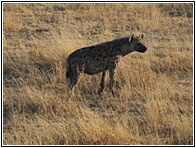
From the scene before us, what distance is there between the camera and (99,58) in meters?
7.79

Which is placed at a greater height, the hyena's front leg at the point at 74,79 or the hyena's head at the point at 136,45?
→ the hyena's head at the point at 136,45

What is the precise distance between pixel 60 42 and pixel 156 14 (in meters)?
4.50

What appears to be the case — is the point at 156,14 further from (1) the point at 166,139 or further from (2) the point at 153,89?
(1) the point at 166,139

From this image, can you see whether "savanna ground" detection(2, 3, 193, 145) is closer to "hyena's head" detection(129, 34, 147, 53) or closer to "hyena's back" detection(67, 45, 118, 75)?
"hyena's back" detection(67, 45, 118, 75)

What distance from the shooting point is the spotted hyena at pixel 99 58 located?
301 inches

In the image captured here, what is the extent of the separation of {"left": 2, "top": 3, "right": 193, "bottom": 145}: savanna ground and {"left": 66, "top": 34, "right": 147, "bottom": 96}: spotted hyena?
1.37 feet

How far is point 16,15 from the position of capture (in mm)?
14609

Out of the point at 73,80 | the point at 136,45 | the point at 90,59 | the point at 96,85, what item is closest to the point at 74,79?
the point at 73,80

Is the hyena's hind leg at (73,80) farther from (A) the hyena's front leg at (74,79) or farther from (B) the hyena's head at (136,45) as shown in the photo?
(B) the hyena's head at (136,45)

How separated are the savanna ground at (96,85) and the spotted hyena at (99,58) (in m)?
0.42

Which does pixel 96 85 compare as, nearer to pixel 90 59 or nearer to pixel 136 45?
pixel 90 59

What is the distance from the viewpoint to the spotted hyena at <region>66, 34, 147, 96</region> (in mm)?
7652

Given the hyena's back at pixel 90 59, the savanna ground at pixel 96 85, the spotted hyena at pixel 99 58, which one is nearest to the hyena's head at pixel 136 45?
the spotted hyena at pixel 99 58

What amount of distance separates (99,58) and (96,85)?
0.97m
